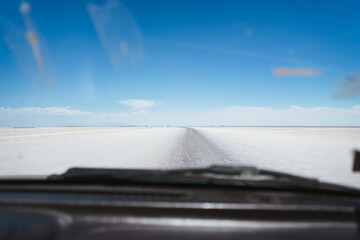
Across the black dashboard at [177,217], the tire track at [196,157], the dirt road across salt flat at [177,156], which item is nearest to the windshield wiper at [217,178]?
the black dashboard at [177,217]

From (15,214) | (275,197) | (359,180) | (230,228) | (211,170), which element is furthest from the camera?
(359,180)

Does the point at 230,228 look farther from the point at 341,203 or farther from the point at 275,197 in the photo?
the point at 341,203

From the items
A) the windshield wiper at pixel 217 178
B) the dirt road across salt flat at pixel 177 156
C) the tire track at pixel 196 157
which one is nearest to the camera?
the windshield wiper at pixel 217 178

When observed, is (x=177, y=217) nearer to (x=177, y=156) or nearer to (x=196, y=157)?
(x=196, y=157)

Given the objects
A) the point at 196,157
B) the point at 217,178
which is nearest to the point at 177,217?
the point at 217,178

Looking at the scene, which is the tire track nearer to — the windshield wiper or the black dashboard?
the windshield wiper

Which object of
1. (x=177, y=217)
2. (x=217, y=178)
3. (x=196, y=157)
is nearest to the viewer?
(x=177, y=217)

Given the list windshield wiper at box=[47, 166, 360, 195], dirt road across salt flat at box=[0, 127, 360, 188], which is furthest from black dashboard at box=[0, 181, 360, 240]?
dirt road across salt flat at box=[0, 127, 360, 188]

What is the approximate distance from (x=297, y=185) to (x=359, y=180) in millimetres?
5189

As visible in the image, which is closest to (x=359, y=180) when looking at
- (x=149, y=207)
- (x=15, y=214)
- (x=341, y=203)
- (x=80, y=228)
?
(x=341, y=203)

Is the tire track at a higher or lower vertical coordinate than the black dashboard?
lower

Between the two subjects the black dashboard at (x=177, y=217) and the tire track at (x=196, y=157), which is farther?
the tire track at (x=196, y=157)

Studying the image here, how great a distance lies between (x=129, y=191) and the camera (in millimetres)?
1568

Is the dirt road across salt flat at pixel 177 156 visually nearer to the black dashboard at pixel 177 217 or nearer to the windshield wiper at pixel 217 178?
the windshield wiper at pixel 217 178
